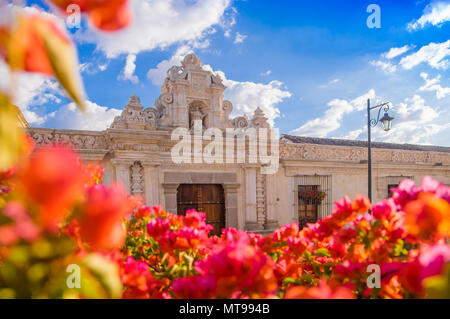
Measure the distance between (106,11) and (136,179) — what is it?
5525 mm

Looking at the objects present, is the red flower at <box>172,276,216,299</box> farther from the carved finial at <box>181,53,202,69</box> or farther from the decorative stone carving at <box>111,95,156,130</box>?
the carved finial at <box>181,53,202,69</box>

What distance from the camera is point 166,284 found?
99 cm

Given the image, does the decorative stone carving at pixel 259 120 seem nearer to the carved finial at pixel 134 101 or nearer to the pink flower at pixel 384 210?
the carved finial at pixel 134 101

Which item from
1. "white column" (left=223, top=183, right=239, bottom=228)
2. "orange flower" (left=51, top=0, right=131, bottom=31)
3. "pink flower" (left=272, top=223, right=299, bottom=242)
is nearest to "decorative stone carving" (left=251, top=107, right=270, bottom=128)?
"white column" (left=223, top=183, right=239, bottom=228)

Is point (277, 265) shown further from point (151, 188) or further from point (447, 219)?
point (151, 188)

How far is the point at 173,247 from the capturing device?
3.52ft

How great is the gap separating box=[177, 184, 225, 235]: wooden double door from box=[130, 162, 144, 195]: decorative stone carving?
952mm

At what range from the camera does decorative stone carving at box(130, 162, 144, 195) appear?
5586 millimetres

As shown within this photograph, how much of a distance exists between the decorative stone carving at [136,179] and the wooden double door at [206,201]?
95cm

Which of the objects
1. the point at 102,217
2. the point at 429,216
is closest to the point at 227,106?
the point at 429,216

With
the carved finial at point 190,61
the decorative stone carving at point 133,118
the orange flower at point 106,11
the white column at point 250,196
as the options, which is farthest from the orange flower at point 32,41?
the carved finial at point 190,61

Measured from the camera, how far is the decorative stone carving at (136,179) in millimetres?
5586
